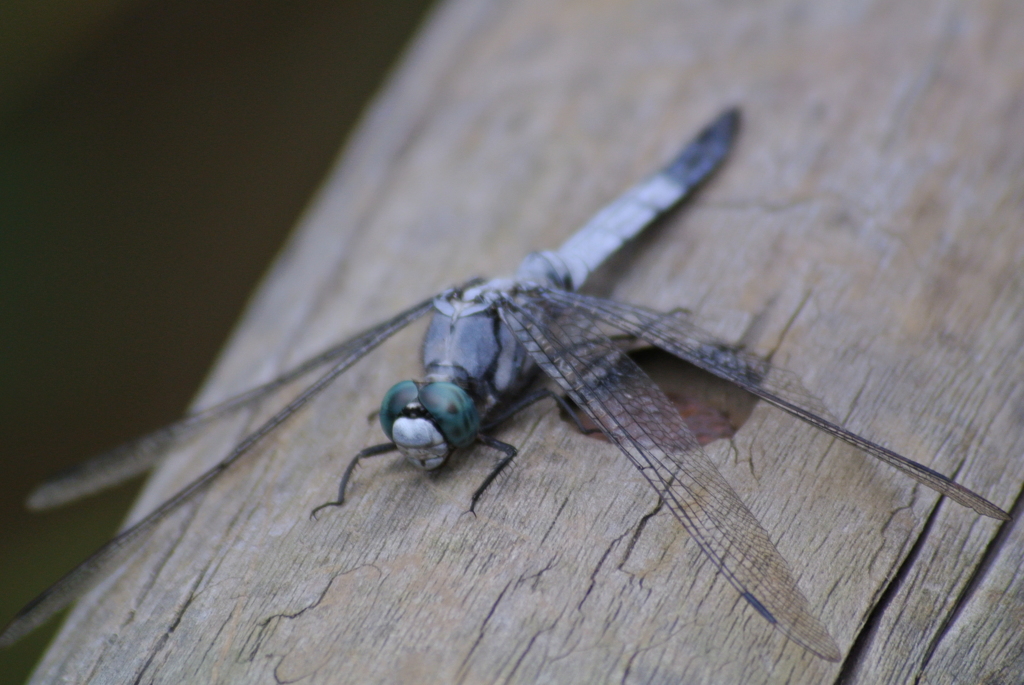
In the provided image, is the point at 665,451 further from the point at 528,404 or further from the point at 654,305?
the point at 654,305

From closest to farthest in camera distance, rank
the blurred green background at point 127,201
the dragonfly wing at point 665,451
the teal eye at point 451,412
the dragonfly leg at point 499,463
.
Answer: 1. the dragonfly wing at point 665,451
2. the dragonfly leg at point 499,463
3. the teal eye at point 451,412
4. the blurred green background at point 127,201

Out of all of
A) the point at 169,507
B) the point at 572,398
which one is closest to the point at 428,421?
the point at 572,398

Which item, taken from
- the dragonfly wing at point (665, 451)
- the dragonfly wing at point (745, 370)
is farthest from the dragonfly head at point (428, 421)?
the dragonfly wing at point (745, 370)

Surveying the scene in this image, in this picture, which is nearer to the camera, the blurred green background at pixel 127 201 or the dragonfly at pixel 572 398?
the dragonfly at pixel 572 398

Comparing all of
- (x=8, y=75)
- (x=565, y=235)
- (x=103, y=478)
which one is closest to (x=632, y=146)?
(x=565, y=235)

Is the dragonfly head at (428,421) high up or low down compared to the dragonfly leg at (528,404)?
up

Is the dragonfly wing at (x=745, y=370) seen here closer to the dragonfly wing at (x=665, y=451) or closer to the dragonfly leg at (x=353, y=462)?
the dragonfly wing at (x=665, y=451)
